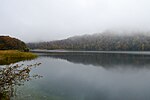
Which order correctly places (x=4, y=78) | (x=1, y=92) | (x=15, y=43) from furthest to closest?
(x=15, y=43)
(x=1, y=92)
(x=4, y=78)

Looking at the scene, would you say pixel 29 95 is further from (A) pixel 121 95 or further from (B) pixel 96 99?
(A) pixel 121 95

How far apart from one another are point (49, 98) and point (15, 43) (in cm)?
11131

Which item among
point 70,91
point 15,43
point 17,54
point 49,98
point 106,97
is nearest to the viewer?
point 49,98

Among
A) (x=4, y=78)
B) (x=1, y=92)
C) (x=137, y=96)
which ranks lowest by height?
(x=137, y=96)

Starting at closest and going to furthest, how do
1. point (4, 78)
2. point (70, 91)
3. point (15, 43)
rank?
point (4, 78) < point (70, 91) < point (15, 43)

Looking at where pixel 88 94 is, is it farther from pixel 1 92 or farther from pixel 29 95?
pixel 1 92

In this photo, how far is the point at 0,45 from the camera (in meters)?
117

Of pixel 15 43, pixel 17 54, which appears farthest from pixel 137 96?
pixel 15 43

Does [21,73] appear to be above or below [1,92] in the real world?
above

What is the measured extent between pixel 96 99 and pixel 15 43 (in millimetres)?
111969

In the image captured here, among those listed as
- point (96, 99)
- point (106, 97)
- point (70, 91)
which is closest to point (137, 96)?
point (106, 97)

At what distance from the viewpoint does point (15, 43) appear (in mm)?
128500

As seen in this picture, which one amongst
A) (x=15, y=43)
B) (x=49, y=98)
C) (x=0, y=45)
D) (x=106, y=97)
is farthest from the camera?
(x=15, y=43)

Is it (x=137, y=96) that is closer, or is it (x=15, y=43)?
(x=137, y=96)
